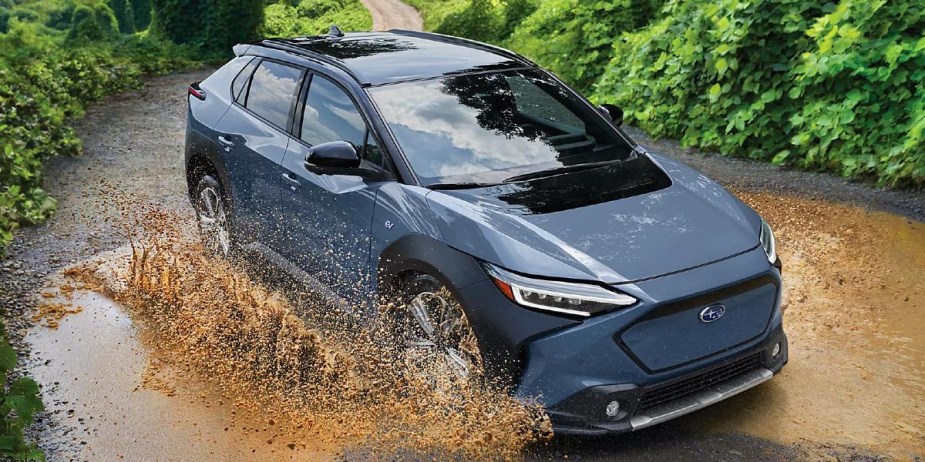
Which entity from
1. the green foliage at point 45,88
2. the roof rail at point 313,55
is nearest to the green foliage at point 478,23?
the green foliage at point 45,88

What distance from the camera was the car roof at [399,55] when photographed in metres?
5.70

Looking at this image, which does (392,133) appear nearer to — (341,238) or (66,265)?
(341,238)

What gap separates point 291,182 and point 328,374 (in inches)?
47.9

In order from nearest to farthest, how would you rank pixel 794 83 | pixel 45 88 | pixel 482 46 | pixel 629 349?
1. pixel 629 349
2. pixel 482 46
3. pixel 794 83
4. pixel 45 88

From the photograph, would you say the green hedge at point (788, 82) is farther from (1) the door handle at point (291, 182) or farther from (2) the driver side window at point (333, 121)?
(1) the door handle at point (291, 182)

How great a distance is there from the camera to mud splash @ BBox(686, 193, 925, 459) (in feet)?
15.8

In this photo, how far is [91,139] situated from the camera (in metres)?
12.5

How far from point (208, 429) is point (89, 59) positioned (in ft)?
43.2

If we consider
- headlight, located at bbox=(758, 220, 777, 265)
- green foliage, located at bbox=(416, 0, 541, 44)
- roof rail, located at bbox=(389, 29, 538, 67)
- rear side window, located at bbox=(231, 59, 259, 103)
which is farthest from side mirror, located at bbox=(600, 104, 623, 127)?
green foliage, located at bbox=(416, 0, 541, 44)

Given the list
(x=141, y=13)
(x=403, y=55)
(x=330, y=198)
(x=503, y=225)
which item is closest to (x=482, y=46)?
(x=403, y=55)

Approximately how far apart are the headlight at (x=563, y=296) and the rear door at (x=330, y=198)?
1.21 meters

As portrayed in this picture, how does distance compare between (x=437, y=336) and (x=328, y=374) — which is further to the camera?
(x=328, y=374)

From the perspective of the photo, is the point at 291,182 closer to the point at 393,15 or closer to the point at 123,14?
the point at 393,15

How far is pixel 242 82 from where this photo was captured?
6863mm
